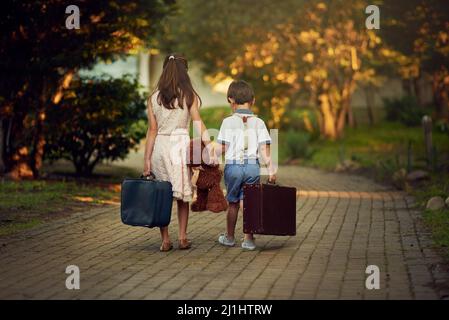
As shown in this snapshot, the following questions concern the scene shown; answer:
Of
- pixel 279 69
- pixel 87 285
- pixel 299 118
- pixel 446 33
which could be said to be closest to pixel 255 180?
pixel 87 285

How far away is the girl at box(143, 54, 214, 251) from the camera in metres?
10.2

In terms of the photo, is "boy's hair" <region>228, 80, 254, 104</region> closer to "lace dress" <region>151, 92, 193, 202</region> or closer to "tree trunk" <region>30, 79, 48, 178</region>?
"lace dress" <region>151, 92, 193, 202</region>

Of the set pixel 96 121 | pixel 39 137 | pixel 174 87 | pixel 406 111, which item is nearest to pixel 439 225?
pixel 174 87

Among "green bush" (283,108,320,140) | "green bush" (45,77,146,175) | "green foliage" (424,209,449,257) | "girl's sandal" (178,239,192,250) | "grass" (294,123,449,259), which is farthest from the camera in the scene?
"green bush" (283,108,320,140)

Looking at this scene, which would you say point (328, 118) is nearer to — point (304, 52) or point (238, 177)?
point (304, 52)

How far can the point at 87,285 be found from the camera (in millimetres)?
8109

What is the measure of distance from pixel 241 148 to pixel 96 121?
8.31m

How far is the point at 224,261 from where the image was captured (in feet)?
31.1

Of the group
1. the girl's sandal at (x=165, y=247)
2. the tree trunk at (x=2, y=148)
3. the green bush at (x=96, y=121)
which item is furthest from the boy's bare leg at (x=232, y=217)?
the tree trunk at (x=2, y=148)

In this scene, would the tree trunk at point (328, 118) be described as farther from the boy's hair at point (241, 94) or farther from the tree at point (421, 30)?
the boy's hair at point (241, 94)

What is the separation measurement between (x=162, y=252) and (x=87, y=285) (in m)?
2.09

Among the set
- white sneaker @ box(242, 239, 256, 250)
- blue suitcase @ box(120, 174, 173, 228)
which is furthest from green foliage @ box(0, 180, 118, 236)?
white sneaker @ box(242, 239, 256, 250)

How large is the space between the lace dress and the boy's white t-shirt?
0.40 meters

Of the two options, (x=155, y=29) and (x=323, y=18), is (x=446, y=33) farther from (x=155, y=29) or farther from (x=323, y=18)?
(x=323, y=18)
